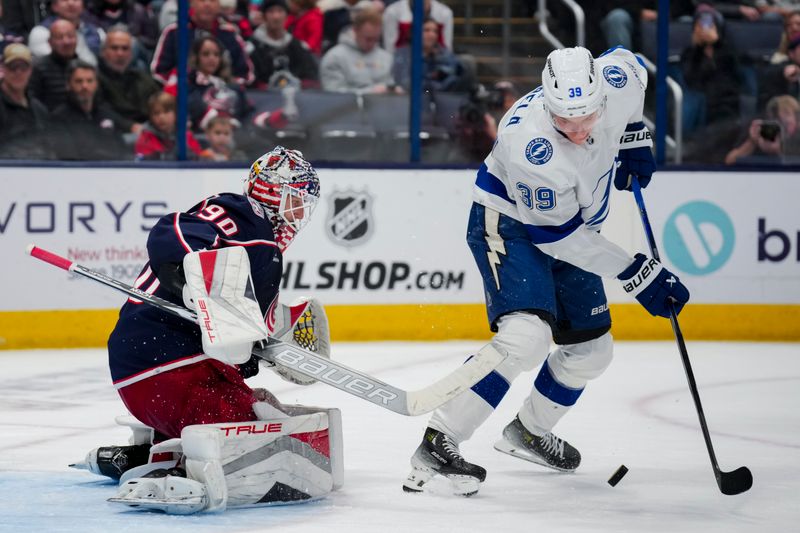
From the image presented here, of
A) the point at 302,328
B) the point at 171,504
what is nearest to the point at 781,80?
the point at 302,328

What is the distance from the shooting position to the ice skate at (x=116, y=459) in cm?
335

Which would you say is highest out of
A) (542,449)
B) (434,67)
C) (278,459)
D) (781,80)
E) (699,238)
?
(434,67)

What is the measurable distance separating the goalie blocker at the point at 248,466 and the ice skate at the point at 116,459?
159 mm

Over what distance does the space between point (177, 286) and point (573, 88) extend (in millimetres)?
1020

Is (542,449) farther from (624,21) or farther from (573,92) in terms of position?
(624,21)

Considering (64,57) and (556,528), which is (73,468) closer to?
(556,528)

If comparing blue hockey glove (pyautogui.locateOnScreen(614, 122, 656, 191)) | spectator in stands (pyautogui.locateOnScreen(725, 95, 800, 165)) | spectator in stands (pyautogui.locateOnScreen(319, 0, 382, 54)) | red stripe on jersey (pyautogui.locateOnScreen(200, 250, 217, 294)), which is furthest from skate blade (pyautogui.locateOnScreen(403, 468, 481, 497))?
spectator in stands (pyautogui.locateOnScreen(725, 95, 800, 165))

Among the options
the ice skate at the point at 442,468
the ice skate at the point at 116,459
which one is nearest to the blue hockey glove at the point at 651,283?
the ice skate at the point at 442,468

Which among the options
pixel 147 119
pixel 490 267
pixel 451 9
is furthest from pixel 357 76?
pixel 490 267

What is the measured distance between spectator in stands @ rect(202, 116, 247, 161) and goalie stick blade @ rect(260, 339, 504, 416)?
3130 millimetres

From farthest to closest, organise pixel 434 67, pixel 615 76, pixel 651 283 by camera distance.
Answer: pixel 434 67, pixel 615 76, pixel 651 283

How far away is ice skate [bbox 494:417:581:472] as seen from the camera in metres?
3.61

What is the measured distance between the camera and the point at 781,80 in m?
6.66

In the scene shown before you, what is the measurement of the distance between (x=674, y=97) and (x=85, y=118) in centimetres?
283
